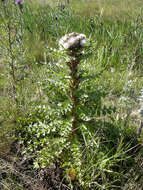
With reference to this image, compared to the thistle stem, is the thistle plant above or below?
above

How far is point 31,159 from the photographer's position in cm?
147

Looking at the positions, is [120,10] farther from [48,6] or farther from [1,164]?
[1,164]

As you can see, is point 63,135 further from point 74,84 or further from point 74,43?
point 74,43

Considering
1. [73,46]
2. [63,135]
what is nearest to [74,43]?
[73,46]

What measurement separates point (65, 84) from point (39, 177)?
0.72m

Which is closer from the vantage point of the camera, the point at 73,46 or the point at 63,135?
the point at 73,46

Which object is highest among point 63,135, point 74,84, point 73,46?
point 73,46

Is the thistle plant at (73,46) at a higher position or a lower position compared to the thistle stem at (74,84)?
higher

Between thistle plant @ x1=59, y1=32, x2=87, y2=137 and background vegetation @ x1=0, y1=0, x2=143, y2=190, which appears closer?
thistle plant @ x1=59, y1=32, x2=87, y2=137

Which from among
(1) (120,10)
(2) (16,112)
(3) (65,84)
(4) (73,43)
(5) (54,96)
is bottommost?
(2) (16,112)

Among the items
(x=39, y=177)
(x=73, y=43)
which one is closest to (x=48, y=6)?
(x=73, y=43)

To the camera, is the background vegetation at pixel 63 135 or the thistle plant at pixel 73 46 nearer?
the thistle plant at pixel 73 46

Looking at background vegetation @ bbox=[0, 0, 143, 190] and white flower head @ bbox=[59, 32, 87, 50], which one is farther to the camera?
background vegetation @ bbox=[0, 0, 143, 190]

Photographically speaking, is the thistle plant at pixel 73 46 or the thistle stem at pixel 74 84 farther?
the thistle stem at pixel 74 84
